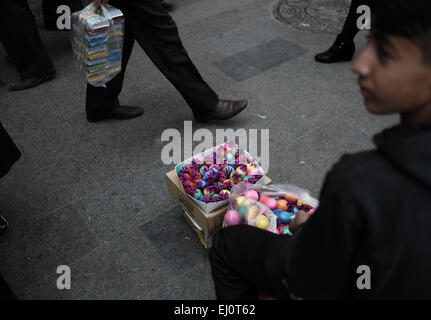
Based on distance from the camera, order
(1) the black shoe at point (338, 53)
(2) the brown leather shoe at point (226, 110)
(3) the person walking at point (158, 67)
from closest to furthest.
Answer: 1. (3) the person walking at point (158, 67)
2. (2) the brown leather shoe at point (226, 110)
3. (1) the black shoe at point (338, 53)

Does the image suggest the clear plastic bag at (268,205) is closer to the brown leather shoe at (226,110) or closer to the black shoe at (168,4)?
the brown leather shoe at (226,110)

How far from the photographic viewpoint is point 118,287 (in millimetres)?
2043

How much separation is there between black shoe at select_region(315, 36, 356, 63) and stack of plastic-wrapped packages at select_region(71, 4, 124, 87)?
2.04 meters

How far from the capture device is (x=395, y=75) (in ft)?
2.68

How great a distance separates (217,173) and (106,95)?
1382mm

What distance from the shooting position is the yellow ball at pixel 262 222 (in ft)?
6.09

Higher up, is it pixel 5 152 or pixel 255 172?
pixel 5 152

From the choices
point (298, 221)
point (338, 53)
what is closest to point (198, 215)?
point (298, 221)

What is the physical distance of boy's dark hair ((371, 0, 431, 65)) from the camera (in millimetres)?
738

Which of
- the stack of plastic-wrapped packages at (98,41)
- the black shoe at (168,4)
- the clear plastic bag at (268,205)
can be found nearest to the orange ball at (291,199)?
the clear plastic bag at (268,205)

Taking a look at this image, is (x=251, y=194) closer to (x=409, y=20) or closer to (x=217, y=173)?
(x=217, y=173)

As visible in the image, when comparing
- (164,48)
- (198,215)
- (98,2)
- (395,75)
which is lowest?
(198,215)

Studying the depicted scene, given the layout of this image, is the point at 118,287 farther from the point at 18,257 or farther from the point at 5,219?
the point at 5,219

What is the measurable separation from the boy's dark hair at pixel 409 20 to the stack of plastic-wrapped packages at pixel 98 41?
2.13 metres
